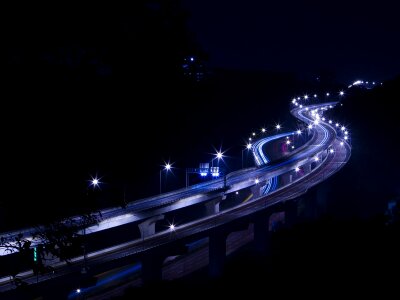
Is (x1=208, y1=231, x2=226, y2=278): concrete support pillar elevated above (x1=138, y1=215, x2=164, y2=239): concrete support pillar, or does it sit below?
below

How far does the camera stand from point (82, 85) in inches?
294

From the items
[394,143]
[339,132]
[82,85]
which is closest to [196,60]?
[82,85]

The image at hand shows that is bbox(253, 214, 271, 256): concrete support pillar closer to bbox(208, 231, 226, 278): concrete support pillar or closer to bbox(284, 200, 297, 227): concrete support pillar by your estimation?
bbox(208, 231, 226, 278): concrete support pillar

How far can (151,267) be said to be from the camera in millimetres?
34844

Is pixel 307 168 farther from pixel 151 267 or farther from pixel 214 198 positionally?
pixel 151 267

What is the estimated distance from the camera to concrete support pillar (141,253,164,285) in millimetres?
34625

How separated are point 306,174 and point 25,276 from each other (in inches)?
2213

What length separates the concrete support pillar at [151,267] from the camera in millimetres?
34625

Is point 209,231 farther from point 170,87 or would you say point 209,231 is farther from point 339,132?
point 339,132

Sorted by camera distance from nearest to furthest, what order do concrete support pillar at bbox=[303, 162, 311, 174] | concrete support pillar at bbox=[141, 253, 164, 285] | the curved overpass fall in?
the curved overpass < concrete support pillar at bbox=[141, 253, 164, 285] < concrete support pillar at bbox=[303, 162, 311, 174]

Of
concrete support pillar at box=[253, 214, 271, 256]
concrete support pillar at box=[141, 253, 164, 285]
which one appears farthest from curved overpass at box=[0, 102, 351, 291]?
concrete support pillar at box=[253, 214, 271, 256]

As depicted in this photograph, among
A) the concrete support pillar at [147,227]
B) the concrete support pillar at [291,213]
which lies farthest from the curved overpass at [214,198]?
the concrete support pillar at [291,213]

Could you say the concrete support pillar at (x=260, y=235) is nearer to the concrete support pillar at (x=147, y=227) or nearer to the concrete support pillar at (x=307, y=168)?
the concrete support pillar at (x=147, y=227)

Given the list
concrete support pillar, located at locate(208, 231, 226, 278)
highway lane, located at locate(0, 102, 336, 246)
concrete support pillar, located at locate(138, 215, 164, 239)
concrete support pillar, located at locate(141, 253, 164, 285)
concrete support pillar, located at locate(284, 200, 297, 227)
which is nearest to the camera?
concrete support pillar, located at locate(141, 253, 164, 285)
